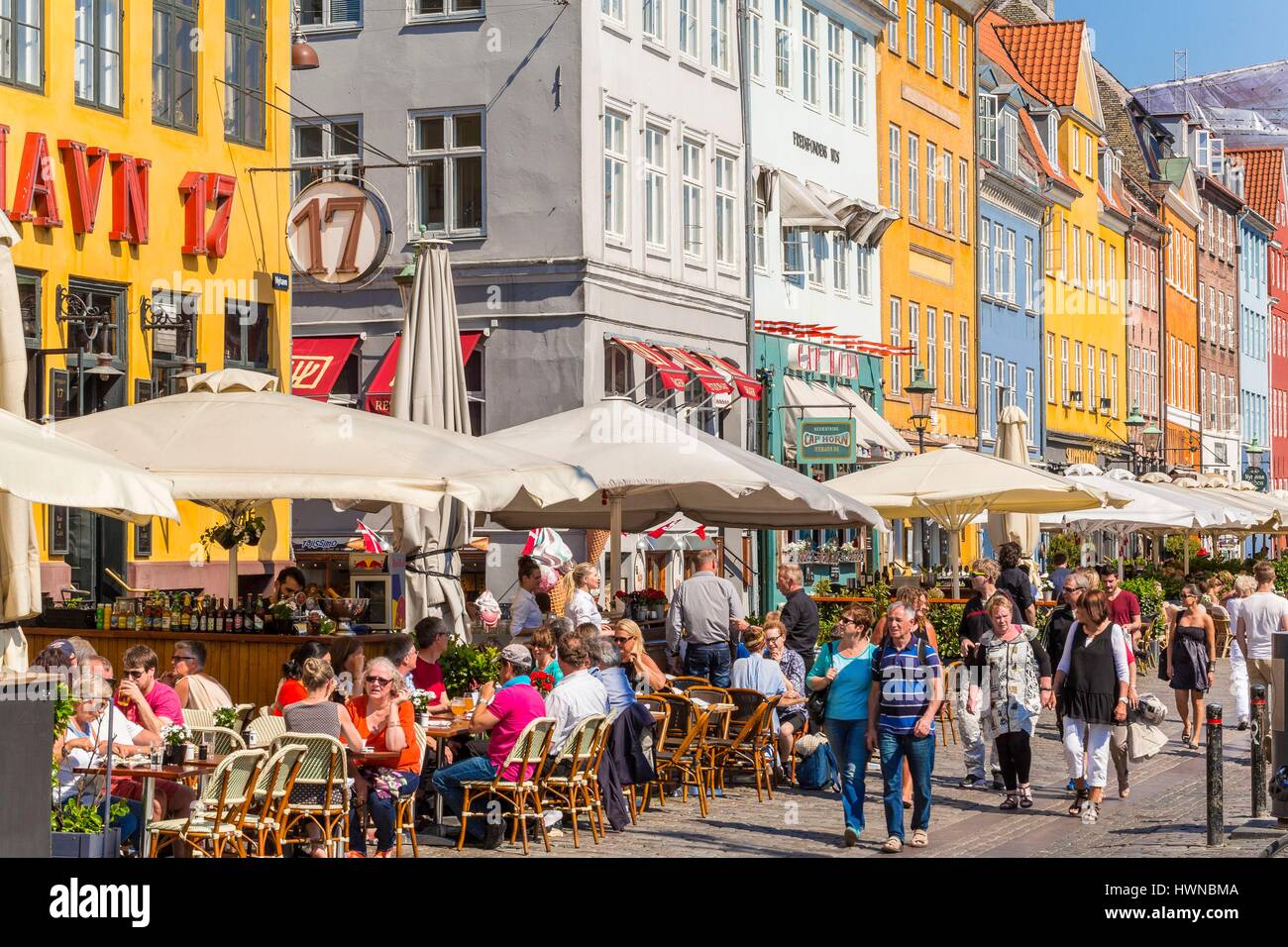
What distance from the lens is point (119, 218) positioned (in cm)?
2370

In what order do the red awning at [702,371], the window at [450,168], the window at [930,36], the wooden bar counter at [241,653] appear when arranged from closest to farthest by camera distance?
the wooden bar counter at [241,653] → the window at [450,168] → the red awning at [702,371] → the window at [930,36]

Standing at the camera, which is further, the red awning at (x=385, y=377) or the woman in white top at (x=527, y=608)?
the red awning at (x=385, y=377)

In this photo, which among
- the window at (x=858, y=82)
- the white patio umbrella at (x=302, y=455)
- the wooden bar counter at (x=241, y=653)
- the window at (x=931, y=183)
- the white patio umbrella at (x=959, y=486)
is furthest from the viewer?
the window at (x=931, y=183)

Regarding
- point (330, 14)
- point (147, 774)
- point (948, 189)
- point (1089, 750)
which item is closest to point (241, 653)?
point (147, 774)

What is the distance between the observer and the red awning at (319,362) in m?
32.6

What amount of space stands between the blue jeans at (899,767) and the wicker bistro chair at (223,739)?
4.10 meters

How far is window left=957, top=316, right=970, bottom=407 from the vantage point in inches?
A: 1994

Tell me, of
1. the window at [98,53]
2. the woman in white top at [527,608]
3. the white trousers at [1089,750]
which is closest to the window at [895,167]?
the window at [98,53]

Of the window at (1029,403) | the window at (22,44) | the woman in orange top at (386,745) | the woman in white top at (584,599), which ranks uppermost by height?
the window at (22,44)

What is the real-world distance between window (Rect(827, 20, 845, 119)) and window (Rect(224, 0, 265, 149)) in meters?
18.0

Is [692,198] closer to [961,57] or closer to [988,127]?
[961,57]

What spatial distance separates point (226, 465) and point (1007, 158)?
42.8 m

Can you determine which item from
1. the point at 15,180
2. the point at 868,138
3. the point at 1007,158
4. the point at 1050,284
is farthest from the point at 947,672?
the point at 1050,284

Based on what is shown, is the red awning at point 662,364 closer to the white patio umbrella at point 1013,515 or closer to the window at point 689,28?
the white patio umbrella at point 1013,515
